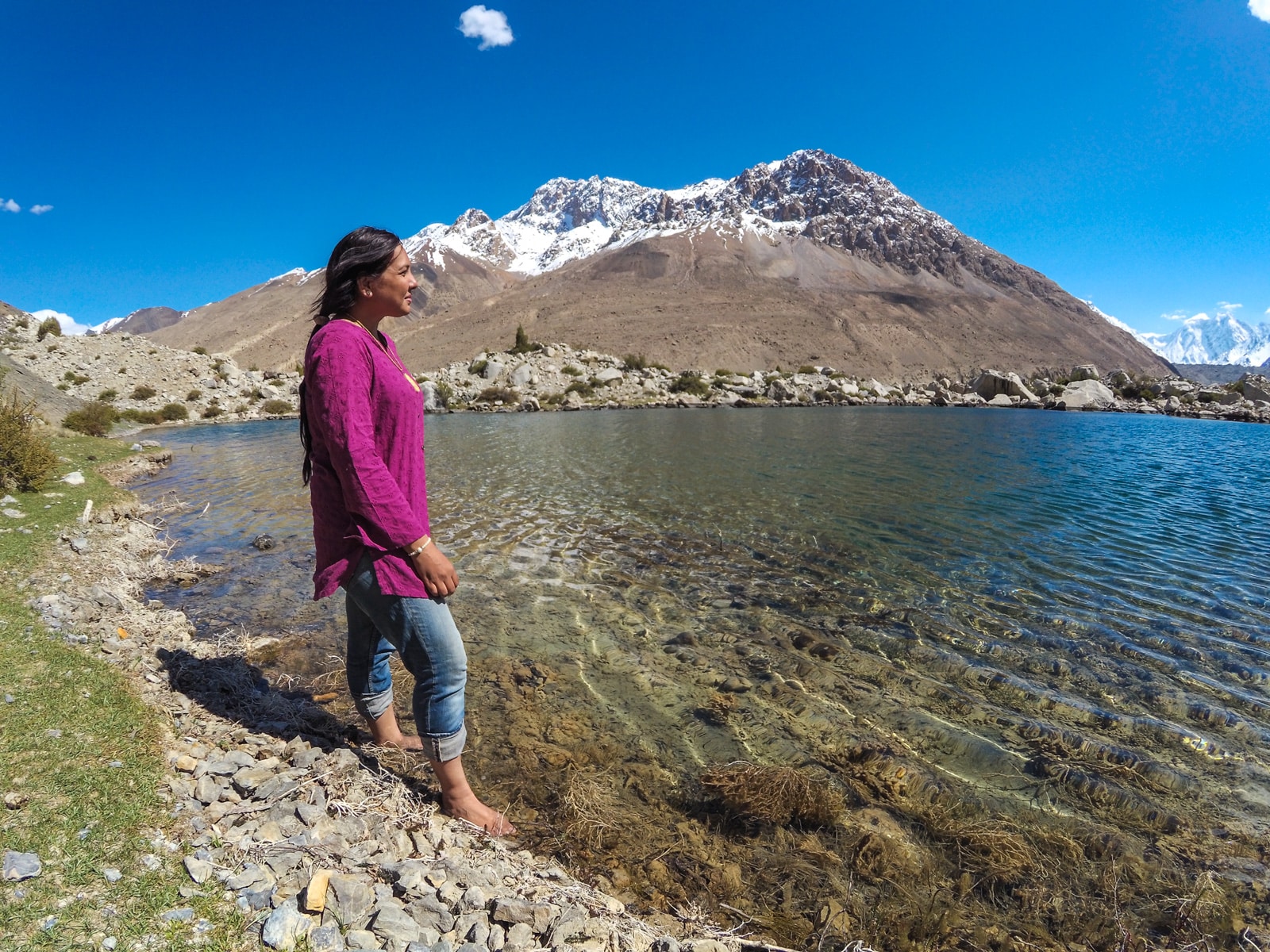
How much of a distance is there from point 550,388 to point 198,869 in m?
52.5

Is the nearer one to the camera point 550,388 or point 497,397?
point 497,397

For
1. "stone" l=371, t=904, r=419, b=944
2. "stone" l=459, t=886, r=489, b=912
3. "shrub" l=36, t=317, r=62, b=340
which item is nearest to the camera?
"stone" l=371, t=904, r=419, b=944

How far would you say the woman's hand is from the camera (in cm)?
262

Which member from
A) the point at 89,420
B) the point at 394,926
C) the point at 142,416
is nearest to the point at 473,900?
the point at 394,926

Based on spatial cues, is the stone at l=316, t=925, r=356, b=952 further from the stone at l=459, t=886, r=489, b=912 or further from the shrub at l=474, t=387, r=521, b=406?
the shrub at l=474, t=387, r=521, b=406

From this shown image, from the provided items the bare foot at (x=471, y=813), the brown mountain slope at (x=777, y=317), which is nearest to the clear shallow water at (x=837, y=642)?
the bare foot at (x=471, y=813)

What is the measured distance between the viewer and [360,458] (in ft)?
8.18

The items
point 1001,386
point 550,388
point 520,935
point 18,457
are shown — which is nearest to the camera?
point 520,935

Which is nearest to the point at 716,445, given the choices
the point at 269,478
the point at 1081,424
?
the point at 269,478

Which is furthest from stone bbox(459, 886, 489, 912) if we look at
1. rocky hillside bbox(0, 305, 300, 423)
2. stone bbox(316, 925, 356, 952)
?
rocky hillside bbox(0, 305, 300, 423)

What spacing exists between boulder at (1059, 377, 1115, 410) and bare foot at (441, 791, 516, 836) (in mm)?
64761

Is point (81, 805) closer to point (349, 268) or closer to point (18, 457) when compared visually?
point (349, 268)

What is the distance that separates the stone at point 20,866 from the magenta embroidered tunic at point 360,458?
1.20 meters

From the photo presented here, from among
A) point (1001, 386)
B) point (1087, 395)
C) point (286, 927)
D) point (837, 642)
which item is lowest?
point (837, 642)
